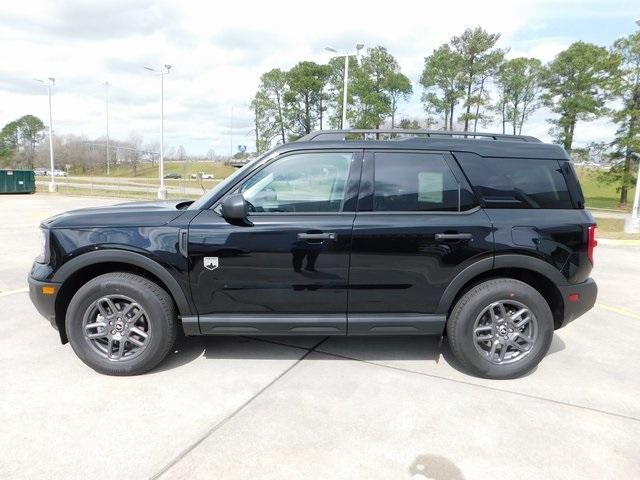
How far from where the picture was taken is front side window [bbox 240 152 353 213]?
337cm

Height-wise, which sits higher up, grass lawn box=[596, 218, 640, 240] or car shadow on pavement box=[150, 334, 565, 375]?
grass lawn box=[596, 218, 640, 240]

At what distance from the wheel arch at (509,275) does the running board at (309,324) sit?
8.0 inches

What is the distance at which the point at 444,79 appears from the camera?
1575 inches

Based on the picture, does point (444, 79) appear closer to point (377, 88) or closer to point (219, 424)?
point (377, 88)

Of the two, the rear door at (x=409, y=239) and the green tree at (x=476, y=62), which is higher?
the green tree at (x=476, y=62)

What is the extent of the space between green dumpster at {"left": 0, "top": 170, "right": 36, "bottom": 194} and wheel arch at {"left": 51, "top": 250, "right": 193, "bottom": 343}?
28.4 m

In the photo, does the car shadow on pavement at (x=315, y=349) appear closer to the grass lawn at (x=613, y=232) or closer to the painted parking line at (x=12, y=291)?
the painted parking line at (x=12, y=291)

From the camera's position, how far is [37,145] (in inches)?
3905

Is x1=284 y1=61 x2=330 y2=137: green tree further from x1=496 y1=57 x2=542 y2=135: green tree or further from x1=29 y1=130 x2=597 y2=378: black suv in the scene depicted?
x1=29 y1=130 x2=597 y2=378: black suv

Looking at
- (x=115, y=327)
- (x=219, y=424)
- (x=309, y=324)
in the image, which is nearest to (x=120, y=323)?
(x=115, y=327)

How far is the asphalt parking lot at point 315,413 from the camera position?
241cm

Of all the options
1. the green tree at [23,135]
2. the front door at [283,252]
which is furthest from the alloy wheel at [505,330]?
the green tree at [23,135]

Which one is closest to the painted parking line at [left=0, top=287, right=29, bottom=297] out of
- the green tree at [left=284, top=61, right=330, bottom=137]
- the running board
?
the running board

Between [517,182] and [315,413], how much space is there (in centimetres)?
229
